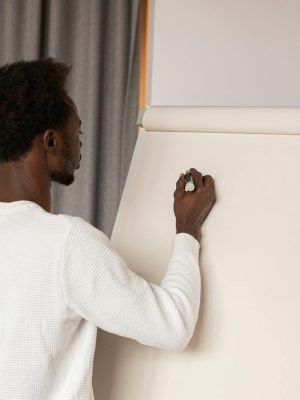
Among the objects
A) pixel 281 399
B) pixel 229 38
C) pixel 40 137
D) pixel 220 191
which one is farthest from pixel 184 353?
pixel 229 38

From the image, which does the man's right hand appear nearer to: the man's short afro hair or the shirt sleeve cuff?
the shirt sleeve cuff

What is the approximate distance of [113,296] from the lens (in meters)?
0.93

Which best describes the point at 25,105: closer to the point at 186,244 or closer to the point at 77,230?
the point at 77,230

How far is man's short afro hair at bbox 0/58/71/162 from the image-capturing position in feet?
3.31

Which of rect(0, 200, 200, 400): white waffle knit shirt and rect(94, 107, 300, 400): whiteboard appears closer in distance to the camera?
rect(0, 200, 200, 400): white waffle knit shirt

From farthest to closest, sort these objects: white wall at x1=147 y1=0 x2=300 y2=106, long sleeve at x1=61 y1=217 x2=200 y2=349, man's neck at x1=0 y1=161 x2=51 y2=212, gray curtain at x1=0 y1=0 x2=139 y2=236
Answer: gray curtain at x1=0 y1=0 x2=139 y2=236 → white wall at x1=147 y1=0 x2=300 y2=106 → man's neck at x1=0 y1=161 x2=51 y2=212 → long sleeve at x1=61 y1=217 x2=200 y2=349

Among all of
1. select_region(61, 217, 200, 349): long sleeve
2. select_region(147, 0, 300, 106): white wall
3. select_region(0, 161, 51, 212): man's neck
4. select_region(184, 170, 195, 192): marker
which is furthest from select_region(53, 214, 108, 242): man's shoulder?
select_region(147, 0, 300, 106): white wall

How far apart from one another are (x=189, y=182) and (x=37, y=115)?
0.29 meters

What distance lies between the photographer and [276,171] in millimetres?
1103

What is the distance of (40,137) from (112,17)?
1554 millimetres

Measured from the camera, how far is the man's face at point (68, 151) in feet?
3.49

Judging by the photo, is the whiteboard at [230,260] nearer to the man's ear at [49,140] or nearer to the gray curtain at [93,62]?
the man's ear at [49,140]

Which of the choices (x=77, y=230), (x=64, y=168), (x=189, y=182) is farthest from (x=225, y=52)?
(x=77, y=230)

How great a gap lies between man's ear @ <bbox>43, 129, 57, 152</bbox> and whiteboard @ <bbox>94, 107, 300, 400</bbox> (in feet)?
0.80
